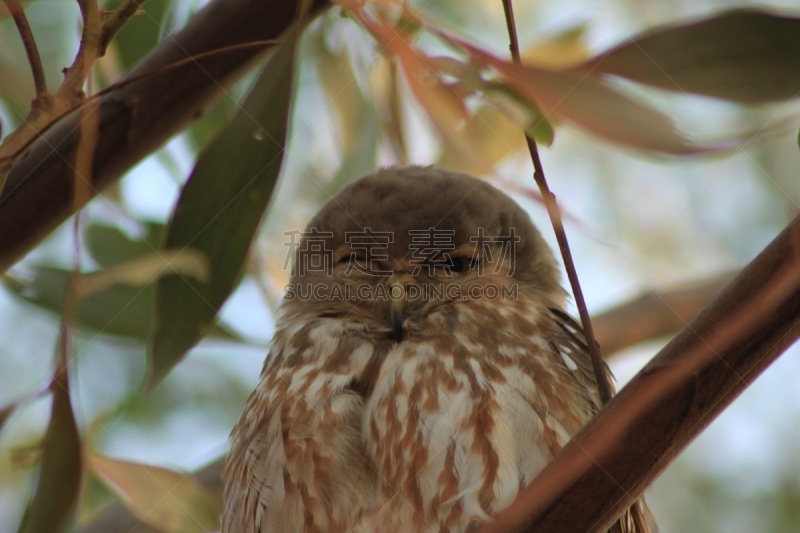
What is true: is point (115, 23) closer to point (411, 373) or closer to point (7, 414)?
point (7, 414)

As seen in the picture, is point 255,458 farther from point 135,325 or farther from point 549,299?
point 549,299

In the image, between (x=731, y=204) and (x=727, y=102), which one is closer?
(x=727, y=102)

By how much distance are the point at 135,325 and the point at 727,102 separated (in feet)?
6.36

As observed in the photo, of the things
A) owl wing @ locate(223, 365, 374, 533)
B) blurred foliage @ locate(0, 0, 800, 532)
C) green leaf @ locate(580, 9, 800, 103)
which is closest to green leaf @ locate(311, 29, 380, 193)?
blurred foliage @ locate(0, 0, 800, 532)

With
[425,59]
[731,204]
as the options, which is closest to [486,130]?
[425,59]

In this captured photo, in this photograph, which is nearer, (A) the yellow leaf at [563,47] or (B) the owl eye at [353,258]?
(A) the yellow leaf at [563,47]

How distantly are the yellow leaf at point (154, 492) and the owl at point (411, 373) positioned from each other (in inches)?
6.4

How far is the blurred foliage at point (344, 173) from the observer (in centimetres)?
200

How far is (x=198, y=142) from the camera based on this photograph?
363cm

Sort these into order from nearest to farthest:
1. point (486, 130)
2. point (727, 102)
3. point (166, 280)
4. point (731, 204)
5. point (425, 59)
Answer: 1. point (727, 102)
2. point (425, 59)
3. point (166, 280)
4. point (486, 130)
5. point (731, 204)

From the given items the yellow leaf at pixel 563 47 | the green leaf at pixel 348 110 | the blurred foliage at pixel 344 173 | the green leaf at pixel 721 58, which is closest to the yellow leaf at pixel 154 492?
the blurred foliage at pixel 344 173

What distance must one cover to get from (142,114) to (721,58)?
1.31 metres

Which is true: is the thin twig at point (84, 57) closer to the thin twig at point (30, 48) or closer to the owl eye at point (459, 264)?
the thin twig at point (30, 48)

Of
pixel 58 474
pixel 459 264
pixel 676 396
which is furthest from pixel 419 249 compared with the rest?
pixel 676 396
